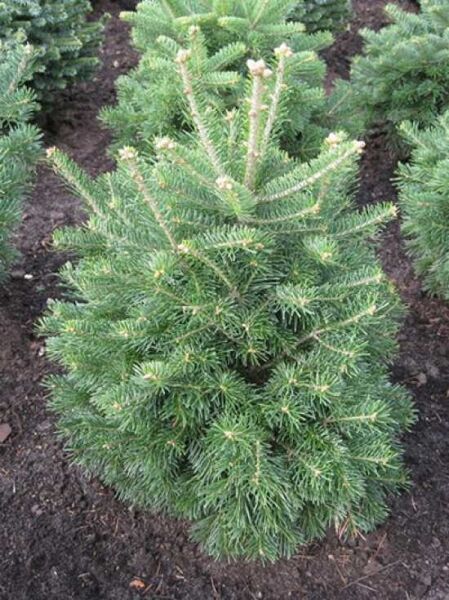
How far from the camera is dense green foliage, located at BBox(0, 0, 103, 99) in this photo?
4316mm

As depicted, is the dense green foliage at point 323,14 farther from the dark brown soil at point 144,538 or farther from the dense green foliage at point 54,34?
the dark brown soil at point 144,538

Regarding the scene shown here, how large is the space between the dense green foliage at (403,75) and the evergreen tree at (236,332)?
7.59 ft

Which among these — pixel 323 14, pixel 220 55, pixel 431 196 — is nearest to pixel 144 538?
pixel 431 196

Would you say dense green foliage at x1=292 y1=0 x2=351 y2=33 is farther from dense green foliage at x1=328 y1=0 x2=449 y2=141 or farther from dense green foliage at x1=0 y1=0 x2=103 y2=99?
dense green foliage at x1=0 y1=0 x2=103 y2=99

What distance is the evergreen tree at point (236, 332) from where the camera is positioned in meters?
2.03

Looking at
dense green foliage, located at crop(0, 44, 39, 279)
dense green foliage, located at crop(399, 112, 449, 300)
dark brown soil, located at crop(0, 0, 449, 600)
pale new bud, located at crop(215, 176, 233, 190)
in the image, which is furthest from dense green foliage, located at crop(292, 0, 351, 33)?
pale new bud, located at crop(215, 176, 233, 190)

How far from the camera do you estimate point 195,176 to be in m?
2.01

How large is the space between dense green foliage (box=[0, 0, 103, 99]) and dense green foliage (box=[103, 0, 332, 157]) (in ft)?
2.46

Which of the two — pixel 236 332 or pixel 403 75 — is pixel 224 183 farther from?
pixel 403 75

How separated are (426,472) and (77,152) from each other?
3382 mm

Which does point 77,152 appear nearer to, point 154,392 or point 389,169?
point 389,169

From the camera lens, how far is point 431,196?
3383mm

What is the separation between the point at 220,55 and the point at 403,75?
165 cm

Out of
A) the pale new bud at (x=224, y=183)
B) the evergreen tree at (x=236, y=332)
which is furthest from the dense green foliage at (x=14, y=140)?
the pale new bud at (x=224, y=183)
